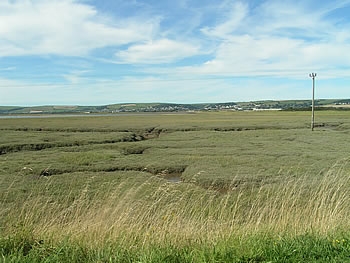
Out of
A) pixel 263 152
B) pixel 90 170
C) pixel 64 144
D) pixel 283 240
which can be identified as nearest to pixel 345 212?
pixel 283 240

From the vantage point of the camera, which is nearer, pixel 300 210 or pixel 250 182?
Result: pixel 300 210

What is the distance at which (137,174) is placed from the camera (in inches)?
804

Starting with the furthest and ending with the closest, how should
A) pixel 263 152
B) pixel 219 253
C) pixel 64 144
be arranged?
pixel 64 144
pixel 263 152
pixel 219 253

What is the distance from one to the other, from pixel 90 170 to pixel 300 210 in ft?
51.9

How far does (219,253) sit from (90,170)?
57.9 ft

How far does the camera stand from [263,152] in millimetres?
28969

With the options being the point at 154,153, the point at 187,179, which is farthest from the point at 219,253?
the point at 154,153

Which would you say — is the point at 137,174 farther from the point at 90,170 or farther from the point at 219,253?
the point at 219,253

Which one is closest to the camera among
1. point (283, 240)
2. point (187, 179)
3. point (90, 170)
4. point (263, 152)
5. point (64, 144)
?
point (283, 240)

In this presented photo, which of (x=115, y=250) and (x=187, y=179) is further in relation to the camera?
(x=187, y=179)

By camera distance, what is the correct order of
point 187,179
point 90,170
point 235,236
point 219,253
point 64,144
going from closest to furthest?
1. point 219,253
2. point 235,236
3. point 187,179
4. point 90,170
5. point 64,144

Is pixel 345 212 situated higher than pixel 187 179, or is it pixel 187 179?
pixel 345 212

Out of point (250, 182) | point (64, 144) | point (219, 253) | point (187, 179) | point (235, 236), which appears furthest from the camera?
point (64, 144)

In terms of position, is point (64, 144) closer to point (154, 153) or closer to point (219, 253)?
point (154, 153)
